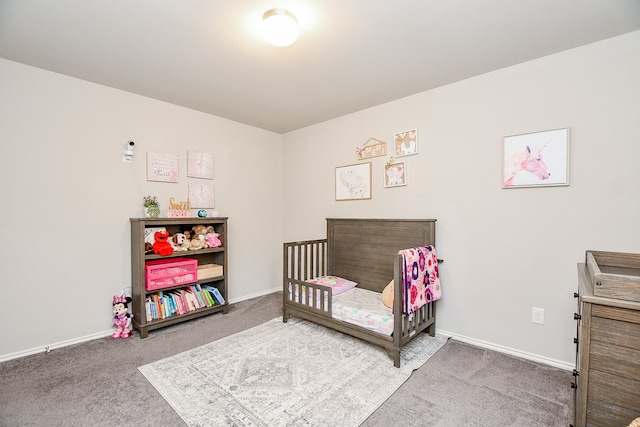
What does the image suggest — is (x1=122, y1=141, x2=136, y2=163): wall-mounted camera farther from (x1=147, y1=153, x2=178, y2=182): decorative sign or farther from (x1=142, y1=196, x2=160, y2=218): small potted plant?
(x1=142, y1=196, x2=160, y2=218): small potted plant

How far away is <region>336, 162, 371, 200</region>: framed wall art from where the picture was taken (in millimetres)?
3254

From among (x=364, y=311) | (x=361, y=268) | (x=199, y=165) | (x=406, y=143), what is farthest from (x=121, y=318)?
(x=406, y=143)

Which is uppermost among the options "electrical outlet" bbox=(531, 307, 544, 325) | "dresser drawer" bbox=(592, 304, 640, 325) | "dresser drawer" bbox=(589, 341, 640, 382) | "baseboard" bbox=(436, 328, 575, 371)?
→ "dresser drawer" bbox=(592, 304, 640, 325)

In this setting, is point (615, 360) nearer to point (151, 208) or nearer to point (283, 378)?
point (283, 378)

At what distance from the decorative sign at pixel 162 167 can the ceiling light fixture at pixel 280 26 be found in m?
1.92

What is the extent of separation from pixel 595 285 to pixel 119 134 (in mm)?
3640

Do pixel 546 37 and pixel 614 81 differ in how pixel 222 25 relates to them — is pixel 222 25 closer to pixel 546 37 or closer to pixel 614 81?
pixel 546 37

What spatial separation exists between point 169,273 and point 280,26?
241 cm

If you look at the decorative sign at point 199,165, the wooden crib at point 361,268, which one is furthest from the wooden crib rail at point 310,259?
the decorative sign at point 199,165

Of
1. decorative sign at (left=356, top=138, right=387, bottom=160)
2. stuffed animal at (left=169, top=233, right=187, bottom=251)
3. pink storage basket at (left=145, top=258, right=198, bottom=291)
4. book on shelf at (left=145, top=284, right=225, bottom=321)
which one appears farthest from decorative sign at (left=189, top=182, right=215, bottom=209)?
decorative sign at (left=356, top=138, right=387, bottom=160)

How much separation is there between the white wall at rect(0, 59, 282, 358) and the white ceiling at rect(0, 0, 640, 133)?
0.87ft

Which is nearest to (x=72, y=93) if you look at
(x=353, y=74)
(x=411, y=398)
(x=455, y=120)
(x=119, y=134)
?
(x=119, y=134)

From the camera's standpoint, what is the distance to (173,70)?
2373mm

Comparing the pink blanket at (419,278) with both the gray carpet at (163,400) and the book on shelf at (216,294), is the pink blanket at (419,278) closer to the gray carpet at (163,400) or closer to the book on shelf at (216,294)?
the gray carpet at (163,400)
